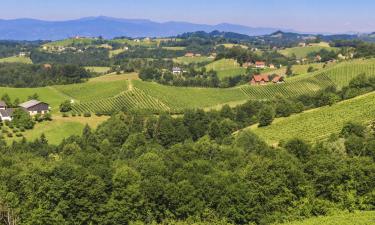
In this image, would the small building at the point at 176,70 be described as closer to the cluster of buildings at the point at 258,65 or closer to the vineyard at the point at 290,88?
the cluster of buildings at the point at 258,65

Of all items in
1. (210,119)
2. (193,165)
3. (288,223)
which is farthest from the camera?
(210,119)

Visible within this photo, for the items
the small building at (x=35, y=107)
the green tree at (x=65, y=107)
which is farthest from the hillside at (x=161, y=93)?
the small building at (x=35, y=107)

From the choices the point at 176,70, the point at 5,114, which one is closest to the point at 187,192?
the point at 5,114

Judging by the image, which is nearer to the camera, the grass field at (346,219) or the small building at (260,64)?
the grass field at (346,219)

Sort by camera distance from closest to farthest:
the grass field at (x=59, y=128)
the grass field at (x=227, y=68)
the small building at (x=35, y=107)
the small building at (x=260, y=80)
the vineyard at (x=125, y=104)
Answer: the grass field at (x=59, y=128)
the small building at (x=35, y=107)
the vineyard at (x=125, y=104)
the small building at (x=260, y=80)
the grass field at (x=227, y=68)

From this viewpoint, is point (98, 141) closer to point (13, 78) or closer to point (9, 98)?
point (9, 98)

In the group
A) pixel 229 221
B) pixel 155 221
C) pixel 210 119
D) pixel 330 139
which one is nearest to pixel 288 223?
pixel 229 221

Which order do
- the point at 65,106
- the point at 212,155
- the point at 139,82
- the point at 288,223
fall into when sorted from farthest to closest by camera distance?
the point at 139,82 → the point at 65,106 → the point at 212,155 → the point at 288,223
